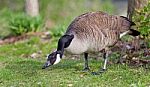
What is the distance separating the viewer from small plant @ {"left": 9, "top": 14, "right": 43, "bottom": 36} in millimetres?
14117

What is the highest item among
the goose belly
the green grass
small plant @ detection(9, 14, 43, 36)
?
small plant @ detection(9, 14, 43, 36)

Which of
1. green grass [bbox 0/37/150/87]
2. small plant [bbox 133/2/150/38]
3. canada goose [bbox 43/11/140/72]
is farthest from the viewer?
small plant [bbox 133/2/150/38]

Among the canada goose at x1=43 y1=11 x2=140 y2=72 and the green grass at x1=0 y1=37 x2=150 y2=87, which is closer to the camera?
the green grass at x1=0 y1=37 x2=150 y2=87

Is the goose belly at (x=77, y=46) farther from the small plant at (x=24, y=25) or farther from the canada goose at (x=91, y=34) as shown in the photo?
the small plant at (x=24, y=25)

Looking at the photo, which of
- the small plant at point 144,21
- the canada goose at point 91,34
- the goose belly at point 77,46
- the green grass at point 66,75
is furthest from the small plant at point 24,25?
the goose belly at point 77,46

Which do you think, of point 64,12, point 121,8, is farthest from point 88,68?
point 121,8

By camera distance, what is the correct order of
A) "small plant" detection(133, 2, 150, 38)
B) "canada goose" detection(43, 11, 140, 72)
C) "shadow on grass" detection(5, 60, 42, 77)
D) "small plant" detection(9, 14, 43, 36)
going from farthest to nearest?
"small plant" detection(9, 14, 43, 36) < "small plant" detection(133, 2, 150, 38) < "shadow on grass" detection(5, 60, 42, 77) < "canada goose" detection(43, 11, 140, 72)

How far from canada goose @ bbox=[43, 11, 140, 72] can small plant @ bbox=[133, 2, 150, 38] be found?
379 millimetres

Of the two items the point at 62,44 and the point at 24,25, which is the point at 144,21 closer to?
the point at 62,44

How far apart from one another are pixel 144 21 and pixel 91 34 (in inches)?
61.1

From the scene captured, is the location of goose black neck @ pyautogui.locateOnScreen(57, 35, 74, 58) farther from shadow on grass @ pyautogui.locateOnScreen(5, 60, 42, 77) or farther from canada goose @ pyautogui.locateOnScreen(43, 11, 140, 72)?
shadow on grass @ pyautogui.locateOnScreen(5, 60, 42, 77)

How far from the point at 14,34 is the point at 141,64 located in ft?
20.7

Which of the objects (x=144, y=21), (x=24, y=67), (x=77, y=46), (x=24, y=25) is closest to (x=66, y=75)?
(x=77, y=46)

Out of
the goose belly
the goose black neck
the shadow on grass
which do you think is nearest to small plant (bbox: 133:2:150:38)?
the goose belly
